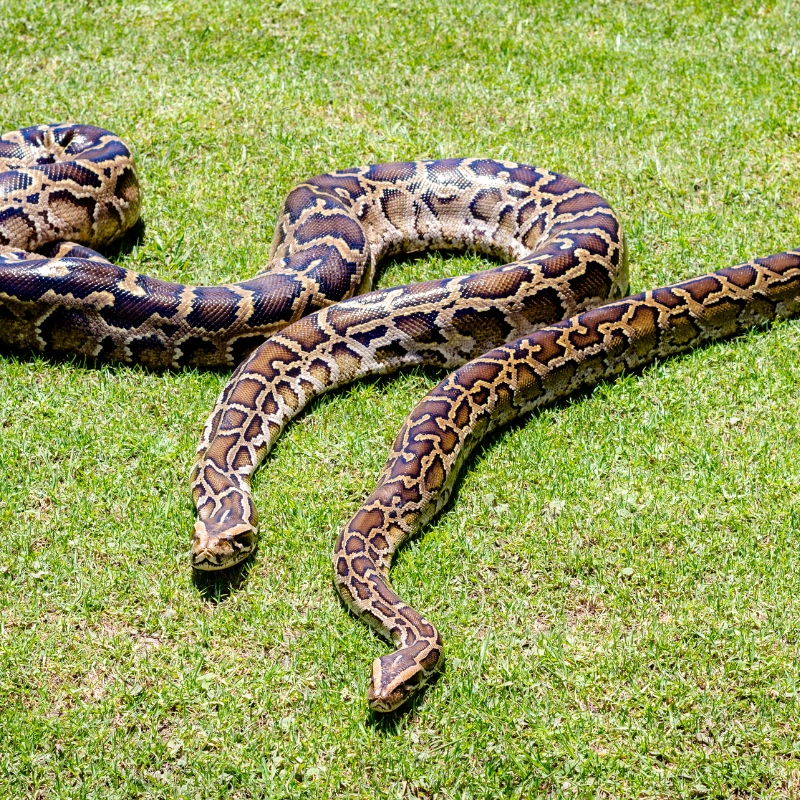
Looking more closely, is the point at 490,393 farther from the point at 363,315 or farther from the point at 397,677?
the point at 397,677

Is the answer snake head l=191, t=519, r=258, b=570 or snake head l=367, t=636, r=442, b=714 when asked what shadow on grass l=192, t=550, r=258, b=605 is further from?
snake head l=367, t=636, r=442, b=714

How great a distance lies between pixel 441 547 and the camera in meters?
7.72

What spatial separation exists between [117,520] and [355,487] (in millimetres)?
1934

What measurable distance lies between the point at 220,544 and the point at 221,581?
330 millimetres

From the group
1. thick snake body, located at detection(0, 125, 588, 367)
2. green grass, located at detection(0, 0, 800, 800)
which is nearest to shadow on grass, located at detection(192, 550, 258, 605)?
green grass, located at detection(0, 0, 800, 800)

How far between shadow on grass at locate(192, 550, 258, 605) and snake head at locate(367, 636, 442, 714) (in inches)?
54.4

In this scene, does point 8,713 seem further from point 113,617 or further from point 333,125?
point 333,125

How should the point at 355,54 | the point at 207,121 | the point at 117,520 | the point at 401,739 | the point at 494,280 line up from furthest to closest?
the point at 355,54 < the point at 207,121 < the point at 494,280 < the point at 117,520 < the point at 401,739

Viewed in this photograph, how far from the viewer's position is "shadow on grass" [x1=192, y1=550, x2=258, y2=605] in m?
7.35

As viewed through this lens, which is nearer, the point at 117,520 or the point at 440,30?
the point at 117,520

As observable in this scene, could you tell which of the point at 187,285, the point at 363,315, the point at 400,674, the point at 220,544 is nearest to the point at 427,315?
the point at 363,315

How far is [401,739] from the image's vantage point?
251 inches

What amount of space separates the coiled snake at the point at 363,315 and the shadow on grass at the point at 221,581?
164mm

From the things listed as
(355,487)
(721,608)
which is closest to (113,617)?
(355,487)
